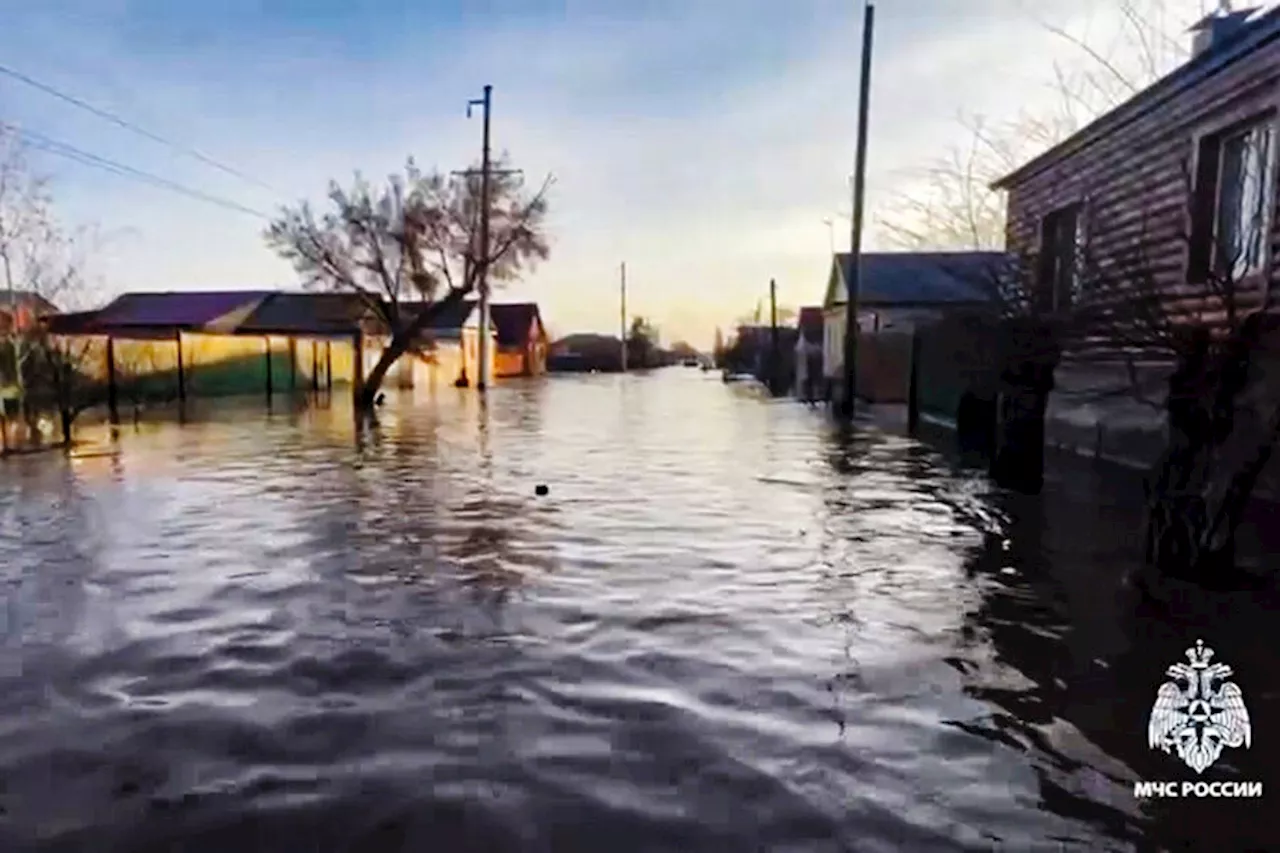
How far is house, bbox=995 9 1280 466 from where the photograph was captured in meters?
8.31

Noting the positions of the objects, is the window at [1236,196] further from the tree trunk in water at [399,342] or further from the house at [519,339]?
the house at [519,339]

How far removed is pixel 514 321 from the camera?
6481cm

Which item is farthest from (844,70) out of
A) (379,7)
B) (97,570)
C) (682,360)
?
(682,360)

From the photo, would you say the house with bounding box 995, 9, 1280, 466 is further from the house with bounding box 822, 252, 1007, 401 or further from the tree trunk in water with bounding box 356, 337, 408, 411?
the tree trunk in water with bounding box 356, 337, 408, 411

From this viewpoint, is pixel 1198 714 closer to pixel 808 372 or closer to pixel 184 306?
pixel 808 372

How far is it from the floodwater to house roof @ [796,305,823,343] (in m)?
37.0

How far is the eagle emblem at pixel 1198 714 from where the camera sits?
3.24 meters

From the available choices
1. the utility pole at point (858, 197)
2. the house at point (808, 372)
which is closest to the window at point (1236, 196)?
the utility pole at point (858, 197)

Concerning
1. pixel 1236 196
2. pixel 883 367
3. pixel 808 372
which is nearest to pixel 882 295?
pixel 808 372

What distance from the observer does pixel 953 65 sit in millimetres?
14352

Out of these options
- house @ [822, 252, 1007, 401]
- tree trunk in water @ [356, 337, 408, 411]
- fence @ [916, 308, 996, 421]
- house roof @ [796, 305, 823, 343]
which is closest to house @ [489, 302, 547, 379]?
house roof @ [796, 305, 823, 343]

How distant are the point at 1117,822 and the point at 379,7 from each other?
15183mm

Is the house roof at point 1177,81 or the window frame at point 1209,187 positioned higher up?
the house roof at point 1177,81

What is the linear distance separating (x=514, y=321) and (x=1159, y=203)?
185 feet
